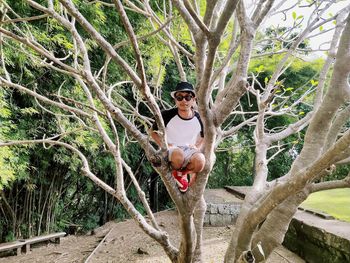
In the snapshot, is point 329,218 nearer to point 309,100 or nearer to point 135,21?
point 135,21

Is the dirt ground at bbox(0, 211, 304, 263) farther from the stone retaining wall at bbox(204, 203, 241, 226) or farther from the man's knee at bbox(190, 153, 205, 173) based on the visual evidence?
the man's knee at bbox(190, 153, 205, 173)

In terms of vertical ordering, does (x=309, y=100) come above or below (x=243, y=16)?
above

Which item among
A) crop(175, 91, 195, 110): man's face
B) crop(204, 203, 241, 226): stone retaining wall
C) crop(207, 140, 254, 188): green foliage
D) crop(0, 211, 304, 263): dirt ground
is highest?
crop(175, 91, 195, 110): man's face

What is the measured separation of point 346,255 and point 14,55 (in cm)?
412

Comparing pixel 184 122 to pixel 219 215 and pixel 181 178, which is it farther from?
pixel 219 215

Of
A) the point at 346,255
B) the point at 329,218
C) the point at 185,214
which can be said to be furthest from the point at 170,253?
the point at 329,218

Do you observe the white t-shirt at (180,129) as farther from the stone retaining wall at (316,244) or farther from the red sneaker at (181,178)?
the stone retaining wall at (316,244)

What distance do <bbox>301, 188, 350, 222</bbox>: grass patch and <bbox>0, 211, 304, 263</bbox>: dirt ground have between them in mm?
917

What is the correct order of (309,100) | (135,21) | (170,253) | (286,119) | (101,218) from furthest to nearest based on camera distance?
(286,119) < (309,100) < (101,218) < (135,21) < (170,253)

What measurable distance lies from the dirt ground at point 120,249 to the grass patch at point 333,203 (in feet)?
3.01

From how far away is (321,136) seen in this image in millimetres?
1611

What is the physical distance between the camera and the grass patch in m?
4.84

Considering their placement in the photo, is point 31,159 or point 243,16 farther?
point 31,159

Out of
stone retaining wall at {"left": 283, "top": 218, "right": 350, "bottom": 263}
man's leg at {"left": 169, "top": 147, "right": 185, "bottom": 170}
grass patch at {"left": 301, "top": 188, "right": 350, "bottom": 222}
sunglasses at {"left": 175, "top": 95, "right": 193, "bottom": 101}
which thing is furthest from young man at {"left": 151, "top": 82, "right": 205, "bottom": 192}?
grass patch at {"left": 301, "top": 188, "right": 350, "bottom": 222}
